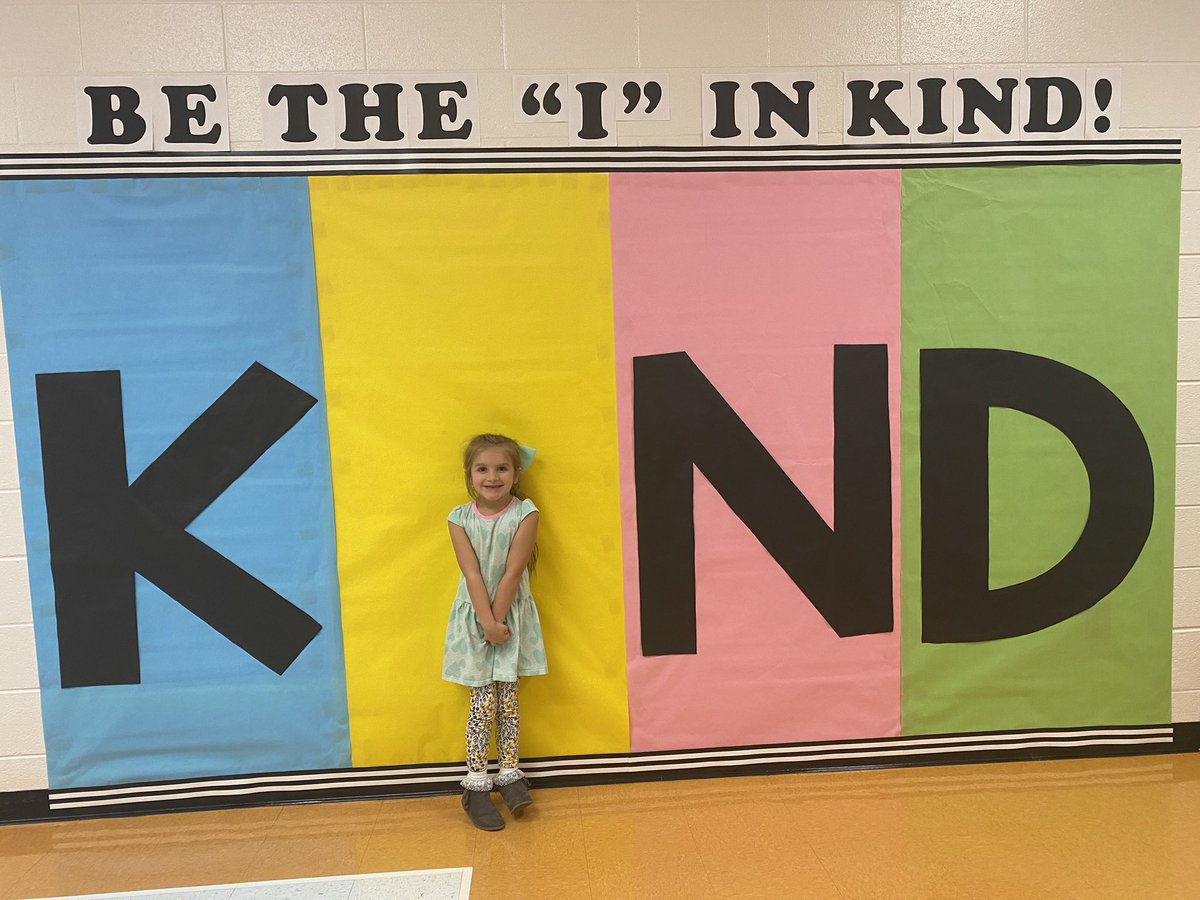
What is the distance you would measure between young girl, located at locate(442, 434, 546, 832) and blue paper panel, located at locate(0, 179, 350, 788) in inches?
16.0

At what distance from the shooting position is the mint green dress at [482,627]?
2432mm

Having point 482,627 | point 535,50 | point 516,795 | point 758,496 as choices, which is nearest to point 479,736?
point 516,795

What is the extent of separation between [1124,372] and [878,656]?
3.86 ft

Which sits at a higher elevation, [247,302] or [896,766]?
→ [247,302]

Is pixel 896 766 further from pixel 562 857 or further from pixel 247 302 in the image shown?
pixel 247 302

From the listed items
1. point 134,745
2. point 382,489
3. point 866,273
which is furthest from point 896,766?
point 134,745

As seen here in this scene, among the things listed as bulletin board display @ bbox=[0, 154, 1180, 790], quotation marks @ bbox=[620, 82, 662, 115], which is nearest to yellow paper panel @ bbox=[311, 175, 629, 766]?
bulletin board display @ bbox=[0, 154, 1180, 790]

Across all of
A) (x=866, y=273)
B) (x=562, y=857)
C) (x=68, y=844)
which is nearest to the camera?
(x=562, y=857)

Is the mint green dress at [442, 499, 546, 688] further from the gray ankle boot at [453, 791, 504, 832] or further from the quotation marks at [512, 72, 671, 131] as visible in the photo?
the quotation marks at [512, 72, 671, 131]

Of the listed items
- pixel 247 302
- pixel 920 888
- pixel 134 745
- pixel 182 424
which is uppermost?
pixel 247 302

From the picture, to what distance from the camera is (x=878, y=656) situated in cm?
264

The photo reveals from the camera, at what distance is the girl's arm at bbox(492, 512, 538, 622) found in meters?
2.42

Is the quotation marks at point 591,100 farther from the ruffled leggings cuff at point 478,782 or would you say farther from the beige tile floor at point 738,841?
the beige tile floor at point 738,841

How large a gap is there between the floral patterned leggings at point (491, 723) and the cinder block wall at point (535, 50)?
1303 millimetres
